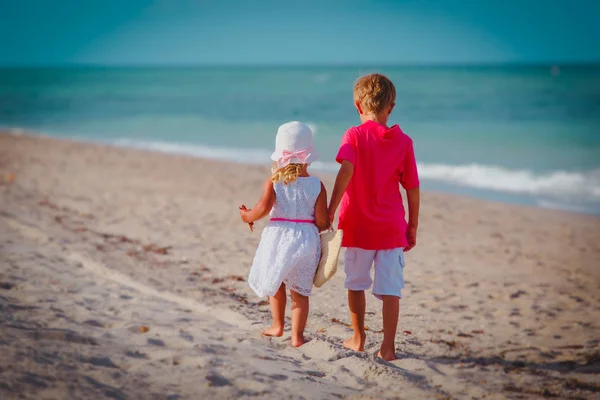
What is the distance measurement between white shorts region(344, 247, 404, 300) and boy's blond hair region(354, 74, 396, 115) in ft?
2.85

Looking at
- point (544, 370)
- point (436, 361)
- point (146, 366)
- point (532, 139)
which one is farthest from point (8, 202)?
point (532, 139)

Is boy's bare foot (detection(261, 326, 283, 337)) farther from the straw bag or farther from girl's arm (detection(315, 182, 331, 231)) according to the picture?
girl's arm (detection(315, 182, 331, 231))

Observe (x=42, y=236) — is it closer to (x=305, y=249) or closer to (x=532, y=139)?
(x=305, y=249)

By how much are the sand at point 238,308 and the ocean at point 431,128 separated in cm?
200

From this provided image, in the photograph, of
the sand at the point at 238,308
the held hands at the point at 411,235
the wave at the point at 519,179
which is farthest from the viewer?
the wave at the point at 519,179

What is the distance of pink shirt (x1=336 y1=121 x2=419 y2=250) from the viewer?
11.2 feet

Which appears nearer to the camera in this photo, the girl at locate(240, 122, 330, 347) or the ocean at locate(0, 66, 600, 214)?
the girl at locate(240, 122, 330, 347)

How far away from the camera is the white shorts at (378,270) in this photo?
351cm

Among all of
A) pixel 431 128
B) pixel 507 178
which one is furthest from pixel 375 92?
pixel 431 128

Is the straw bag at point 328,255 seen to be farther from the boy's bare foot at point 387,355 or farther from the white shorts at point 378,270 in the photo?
the boy's bare foot at point 387,355

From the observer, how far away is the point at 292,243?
3.49m

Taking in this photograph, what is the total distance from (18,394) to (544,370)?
3278mm

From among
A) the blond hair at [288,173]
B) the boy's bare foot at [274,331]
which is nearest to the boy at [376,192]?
the blond hair at [288,173]

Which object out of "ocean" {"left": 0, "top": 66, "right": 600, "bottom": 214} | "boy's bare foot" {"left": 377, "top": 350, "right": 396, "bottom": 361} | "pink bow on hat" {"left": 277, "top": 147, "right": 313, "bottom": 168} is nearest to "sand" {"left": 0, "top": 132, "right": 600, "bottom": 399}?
"boy's bare foot" {"left": 377, "top": 350, "right": 396, "bottom": 361}
